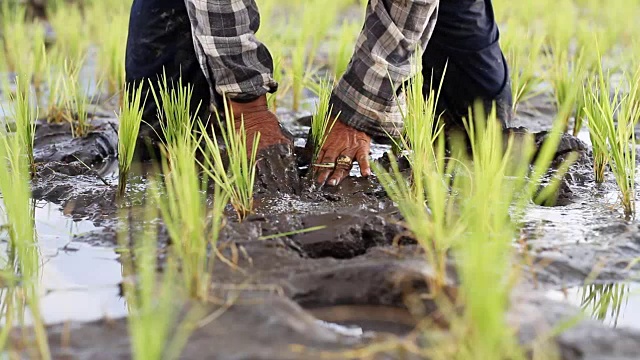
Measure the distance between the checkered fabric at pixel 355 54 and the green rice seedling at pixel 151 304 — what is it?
21.6 inches

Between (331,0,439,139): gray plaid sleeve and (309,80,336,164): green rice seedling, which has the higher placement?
(331,0,439,139): gray plaid sleeve

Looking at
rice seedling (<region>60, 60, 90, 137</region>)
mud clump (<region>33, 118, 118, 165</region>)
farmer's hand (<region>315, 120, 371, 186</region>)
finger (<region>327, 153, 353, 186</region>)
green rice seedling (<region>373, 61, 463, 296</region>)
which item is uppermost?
green rice seedling (<region>373, 61, 463, 296</region>)

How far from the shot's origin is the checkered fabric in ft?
→ 7.78

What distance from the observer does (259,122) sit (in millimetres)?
2504

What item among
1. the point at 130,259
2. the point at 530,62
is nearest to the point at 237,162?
the point at 130,259

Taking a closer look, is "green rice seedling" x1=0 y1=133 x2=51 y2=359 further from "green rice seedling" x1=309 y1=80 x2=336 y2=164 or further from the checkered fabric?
"green rice seedling" x1=309 y1=80 x2=336 y2=164

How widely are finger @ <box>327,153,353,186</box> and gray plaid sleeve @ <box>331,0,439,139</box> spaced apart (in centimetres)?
12

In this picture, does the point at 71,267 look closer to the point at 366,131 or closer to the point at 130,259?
the point at 130,259

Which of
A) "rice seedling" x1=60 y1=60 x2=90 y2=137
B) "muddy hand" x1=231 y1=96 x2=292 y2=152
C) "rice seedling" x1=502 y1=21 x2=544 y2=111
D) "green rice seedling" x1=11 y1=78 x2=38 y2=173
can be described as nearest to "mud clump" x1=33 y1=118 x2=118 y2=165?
"rice seedling" x1=60 y1=60 x2=90 y2=137

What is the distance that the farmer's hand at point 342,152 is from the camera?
2527mm

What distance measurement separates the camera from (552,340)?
58.6 inches

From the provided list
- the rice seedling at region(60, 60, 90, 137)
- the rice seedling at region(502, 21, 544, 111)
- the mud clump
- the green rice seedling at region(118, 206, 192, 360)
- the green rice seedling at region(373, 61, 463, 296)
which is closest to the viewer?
the green rice seedling at region(118, 206, 192, 360)

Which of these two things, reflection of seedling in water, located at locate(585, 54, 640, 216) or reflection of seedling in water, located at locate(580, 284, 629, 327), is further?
reflection of seedling in water, located at locate(585, 54, 640, 216)

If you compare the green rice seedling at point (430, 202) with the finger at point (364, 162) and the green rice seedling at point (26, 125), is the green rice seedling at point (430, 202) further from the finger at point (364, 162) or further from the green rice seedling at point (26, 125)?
the green rice seedling at point (26, 125)
